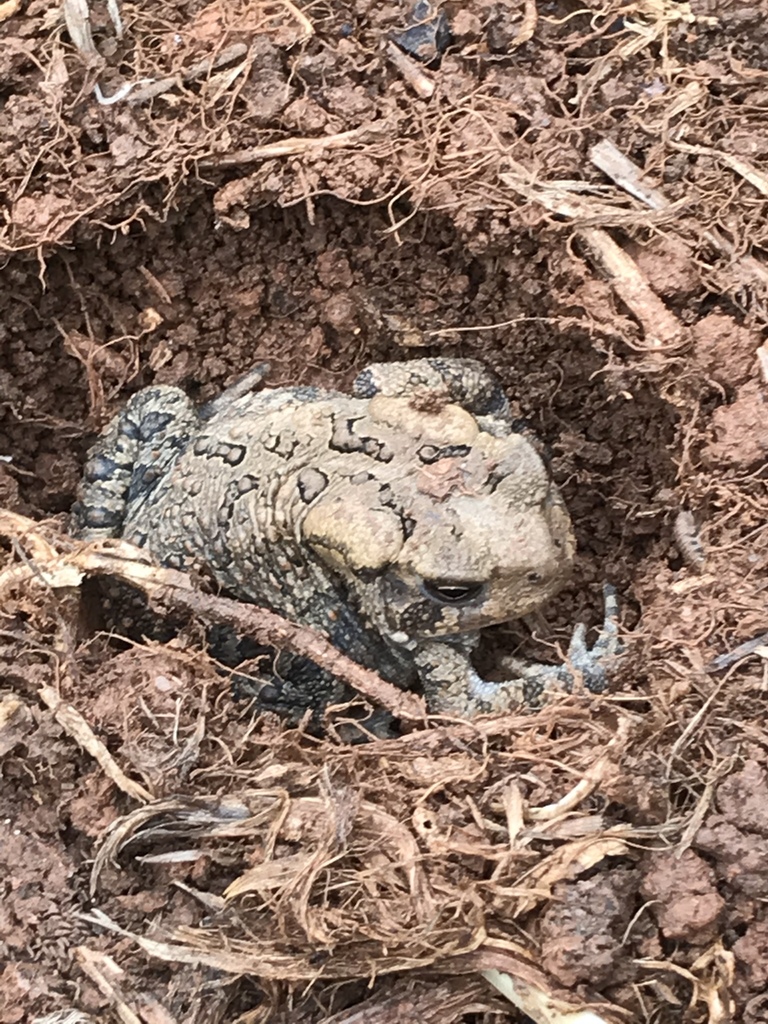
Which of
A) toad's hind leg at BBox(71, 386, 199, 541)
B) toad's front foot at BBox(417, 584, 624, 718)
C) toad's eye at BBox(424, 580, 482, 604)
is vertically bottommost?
toad's front foot at BBox(417, 584, 624, 718)

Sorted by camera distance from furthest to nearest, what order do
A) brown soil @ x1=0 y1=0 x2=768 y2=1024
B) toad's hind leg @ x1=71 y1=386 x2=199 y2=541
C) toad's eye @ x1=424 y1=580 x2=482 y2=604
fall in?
toad's hind leg @ x1=71 y1=386 x2=199 y2=541
toad's eye @ x1=424 y1=580 x2=482 y2=604
brown soil @ x1=0 y1=0 x2=768 y2=1024

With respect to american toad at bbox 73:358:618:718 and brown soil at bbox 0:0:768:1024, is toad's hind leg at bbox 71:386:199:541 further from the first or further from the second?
brown soil at bbox 0:0:768:1024

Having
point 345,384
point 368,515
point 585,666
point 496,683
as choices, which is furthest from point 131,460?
point 585,666

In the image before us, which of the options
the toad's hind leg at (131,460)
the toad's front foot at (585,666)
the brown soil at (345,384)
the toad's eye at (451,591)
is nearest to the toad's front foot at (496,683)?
the toad's front foot at (585,666)

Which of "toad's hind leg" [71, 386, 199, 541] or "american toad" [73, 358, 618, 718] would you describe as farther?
"toad's hind leg" [71, 386, 199, 541]

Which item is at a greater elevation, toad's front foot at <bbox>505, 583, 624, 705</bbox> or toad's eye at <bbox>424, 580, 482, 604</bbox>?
toad's eye at <bbox>424, 580, 482, 604</bbox>

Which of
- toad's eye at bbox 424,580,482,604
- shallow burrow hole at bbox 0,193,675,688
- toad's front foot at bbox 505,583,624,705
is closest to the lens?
toad's eye at bbox 424,580,482,604

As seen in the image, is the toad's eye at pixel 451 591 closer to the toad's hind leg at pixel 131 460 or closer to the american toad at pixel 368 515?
the american toad at pixel 368 515

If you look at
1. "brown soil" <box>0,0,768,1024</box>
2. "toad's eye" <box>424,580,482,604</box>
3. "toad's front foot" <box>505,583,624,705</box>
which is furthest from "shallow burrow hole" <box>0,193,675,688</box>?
"toad's eye" <box>424,580,482,604</box>
